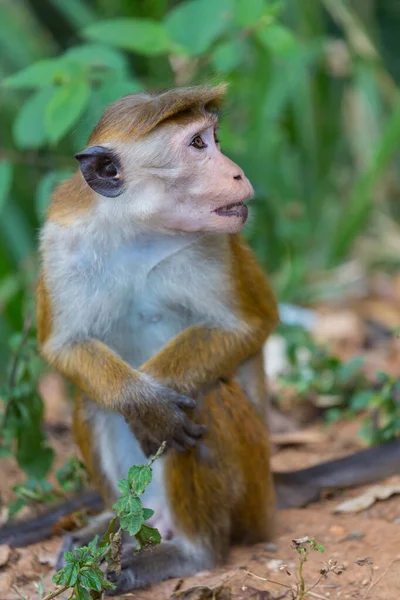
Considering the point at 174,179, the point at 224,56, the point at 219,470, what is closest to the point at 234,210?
the point at 174,179

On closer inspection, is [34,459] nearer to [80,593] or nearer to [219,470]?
[219,470]

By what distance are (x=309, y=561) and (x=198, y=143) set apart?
→ 152 cm

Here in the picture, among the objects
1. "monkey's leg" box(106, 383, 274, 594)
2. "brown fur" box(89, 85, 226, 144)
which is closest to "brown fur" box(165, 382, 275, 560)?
"monkey's leg" box(106, 383, 274, 594)

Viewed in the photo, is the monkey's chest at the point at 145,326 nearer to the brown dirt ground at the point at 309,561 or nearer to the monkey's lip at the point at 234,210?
the monkey's lip at the point at 234,210

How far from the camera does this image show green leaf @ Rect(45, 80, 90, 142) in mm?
4527

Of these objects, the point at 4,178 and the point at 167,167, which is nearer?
the point at 167,167

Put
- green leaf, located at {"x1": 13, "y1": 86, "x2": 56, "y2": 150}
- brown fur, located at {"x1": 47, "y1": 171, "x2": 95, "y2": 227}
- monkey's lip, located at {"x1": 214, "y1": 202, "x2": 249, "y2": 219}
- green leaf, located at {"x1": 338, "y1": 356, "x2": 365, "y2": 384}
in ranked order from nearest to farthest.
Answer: monkey's lip, located at {"x1": 214, "y1": 202, "x2": 249, "y2": 219}
brown fur, located at {"x1": 47, "y1": 171, "x2": 95, "y2": 227}
green leaf, located at {"x1": 13, "y1": 86, "x2": 56, "y2": 150}
green leaf, located at {"x1": 338, "y1": 356, "x2": 365, "y2": 384}

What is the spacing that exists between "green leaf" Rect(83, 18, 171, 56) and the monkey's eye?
1.54 metres

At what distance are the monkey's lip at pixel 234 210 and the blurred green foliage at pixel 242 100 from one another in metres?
1.24

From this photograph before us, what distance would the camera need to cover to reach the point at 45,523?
4.25m

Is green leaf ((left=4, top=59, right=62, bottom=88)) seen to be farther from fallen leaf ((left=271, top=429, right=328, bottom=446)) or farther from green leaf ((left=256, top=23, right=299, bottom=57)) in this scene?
fallen leaf ((left=271, top=429, right=328, bottom=446))

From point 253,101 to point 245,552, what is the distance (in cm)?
362

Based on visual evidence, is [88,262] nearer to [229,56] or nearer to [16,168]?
[229,56]

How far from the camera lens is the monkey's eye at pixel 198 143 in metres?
3.58
